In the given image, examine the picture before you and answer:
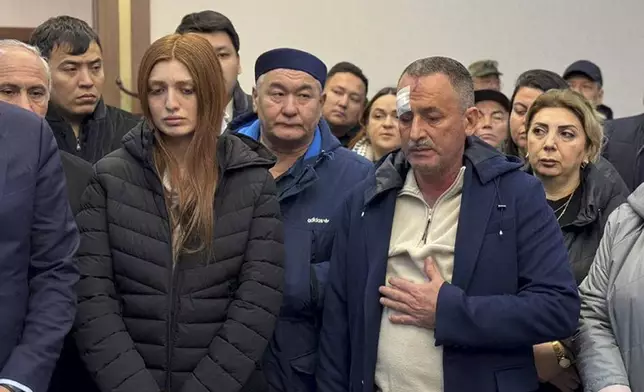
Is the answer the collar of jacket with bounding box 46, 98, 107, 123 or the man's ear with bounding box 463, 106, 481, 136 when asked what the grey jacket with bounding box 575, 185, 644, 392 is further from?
the collar of jacket with bounding box 46, 98, 107, 123

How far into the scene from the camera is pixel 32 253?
185cm

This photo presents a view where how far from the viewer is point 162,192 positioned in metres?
2.16

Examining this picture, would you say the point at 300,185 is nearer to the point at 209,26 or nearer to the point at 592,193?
the point at 592,193

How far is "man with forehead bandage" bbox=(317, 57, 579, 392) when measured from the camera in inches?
82.0

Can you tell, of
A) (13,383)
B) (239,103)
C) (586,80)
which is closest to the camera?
(13,383)

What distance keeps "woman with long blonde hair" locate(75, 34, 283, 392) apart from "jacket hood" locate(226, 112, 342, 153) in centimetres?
27

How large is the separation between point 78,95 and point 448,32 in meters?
2.96

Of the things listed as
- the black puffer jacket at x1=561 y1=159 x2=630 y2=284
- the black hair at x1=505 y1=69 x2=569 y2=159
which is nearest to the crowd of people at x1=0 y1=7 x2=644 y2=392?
the black puffer jacket at x1=561 y1=159 x2=630 y2=284

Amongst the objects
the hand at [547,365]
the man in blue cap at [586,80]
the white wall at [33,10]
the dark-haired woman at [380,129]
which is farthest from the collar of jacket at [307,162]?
the white wall at [33,10]

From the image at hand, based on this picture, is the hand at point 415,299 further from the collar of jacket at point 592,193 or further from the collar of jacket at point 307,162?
the collar of jacket at point 592,193

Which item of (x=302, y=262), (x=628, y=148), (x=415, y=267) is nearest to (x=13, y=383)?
(x=302, y=262)

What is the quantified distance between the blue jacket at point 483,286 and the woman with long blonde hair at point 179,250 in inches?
8.4

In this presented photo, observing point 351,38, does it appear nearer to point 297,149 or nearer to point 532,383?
point 297,149

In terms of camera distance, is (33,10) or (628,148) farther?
(33,10)
